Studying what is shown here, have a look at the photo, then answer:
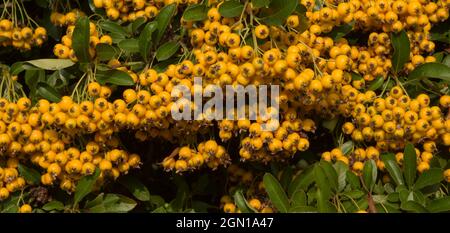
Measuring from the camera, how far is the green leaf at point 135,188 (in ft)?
9.00

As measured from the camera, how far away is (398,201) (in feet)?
8.18

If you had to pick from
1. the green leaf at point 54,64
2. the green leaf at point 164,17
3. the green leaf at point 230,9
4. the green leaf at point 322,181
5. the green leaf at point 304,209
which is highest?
the green leaf at point 230,9

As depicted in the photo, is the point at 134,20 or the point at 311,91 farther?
the point at 134,20

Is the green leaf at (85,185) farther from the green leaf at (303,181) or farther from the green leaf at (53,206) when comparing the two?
the green leaf at (303,181)

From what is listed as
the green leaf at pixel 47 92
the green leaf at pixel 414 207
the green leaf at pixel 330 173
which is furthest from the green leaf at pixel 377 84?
the green leaf at pixel 47 92

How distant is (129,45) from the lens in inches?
96.0

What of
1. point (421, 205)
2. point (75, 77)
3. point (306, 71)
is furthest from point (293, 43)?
point (75, 77)

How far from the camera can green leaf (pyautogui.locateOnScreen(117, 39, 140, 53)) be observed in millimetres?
2432

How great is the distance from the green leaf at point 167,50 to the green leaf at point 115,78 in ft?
0.49

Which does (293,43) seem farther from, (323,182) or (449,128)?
(449,128)

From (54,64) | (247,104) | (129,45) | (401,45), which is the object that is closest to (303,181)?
(247,104)

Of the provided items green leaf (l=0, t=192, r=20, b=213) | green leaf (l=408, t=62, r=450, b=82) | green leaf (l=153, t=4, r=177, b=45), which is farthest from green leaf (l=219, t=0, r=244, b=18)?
green leaf (l=0, t=192, r=20, b=213)

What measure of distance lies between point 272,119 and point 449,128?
0.80 m

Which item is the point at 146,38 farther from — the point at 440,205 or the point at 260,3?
→ the point at 440,205
